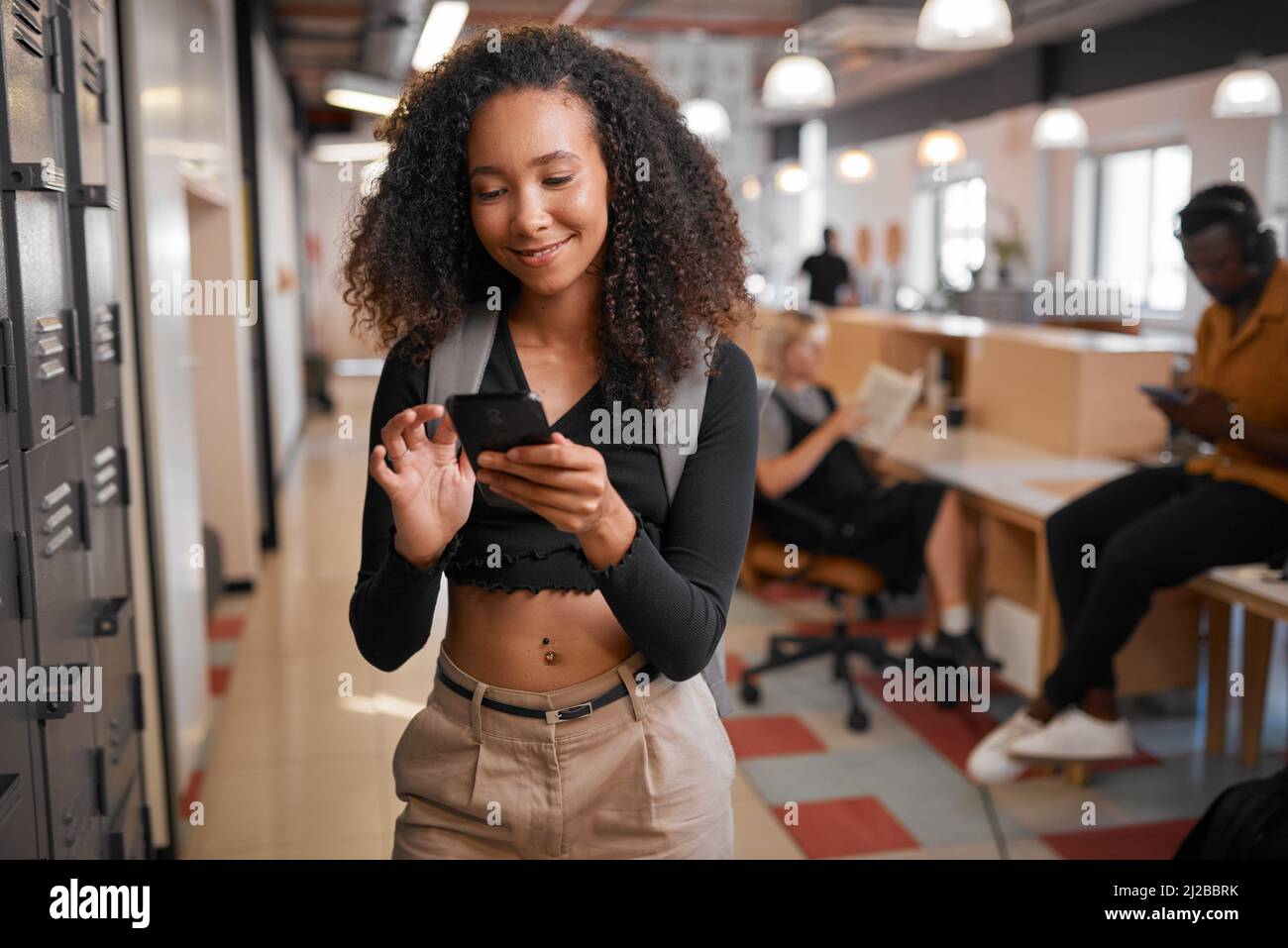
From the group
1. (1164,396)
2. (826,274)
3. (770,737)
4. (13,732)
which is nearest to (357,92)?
(826,274)

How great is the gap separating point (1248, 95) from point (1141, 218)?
Answer: 468cm

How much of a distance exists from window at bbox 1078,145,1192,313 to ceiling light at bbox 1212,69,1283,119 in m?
3.57

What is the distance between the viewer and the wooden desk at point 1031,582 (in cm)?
332

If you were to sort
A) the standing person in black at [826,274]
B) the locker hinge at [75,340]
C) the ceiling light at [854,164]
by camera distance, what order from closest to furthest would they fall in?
the locker hinge at [75,340], the standing person in black at [826,274], the ceiling light at [854,164]

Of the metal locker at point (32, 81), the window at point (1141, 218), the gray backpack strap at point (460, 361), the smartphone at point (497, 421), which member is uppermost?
the window at point (1141, 218)

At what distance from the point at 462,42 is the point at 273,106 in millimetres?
7582

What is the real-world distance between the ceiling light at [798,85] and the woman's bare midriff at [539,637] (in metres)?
4.47

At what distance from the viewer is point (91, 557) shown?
6.36 feet

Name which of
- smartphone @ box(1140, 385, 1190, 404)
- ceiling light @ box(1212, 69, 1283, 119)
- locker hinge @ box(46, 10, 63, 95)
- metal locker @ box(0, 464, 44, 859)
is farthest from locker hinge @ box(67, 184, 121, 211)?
ceiling light @ box(1212, 69, 1283, 119)

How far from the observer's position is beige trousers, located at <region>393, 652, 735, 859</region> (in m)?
1.25

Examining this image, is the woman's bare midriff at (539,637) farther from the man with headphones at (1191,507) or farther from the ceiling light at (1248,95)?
the ceiling light at (1248,95)

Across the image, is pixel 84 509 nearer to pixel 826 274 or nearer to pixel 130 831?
pixel 130 831

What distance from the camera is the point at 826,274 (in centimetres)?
1012

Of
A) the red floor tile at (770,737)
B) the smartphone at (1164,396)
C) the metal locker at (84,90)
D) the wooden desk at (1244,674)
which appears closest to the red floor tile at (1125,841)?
the wooden desk at (1244,674)
